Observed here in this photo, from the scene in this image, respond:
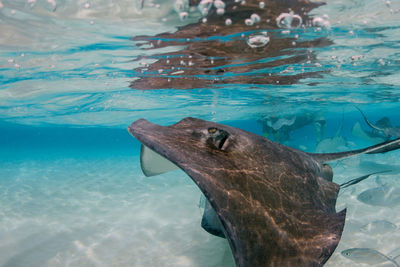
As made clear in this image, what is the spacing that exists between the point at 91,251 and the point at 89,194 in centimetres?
634

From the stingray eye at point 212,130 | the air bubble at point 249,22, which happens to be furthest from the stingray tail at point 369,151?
the air bubble at point 249,22

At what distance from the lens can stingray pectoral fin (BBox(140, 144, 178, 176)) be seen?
3.85m

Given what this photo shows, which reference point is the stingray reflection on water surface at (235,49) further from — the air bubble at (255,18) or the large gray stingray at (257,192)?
the large gray stingray at (257,192)

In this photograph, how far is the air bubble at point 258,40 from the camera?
25.7ft

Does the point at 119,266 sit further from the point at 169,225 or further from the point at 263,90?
the point at 263,90

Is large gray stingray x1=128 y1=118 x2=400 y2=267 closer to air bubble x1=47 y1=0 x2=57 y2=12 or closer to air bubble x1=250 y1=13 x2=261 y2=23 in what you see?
air bubble x1=250 y1=13 x2=261 y2=23

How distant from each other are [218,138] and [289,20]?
544 centimetres

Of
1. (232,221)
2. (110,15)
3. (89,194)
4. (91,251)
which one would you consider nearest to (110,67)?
(110,15)

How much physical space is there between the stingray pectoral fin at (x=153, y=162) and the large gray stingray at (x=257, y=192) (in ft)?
2.34

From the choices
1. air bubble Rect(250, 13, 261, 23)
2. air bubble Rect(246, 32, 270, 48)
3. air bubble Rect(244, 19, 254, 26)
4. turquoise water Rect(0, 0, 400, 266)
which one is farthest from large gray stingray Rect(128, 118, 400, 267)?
air bubble Rect(246, 32, 270, 48)

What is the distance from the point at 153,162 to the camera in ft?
13.2

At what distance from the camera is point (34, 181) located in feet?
49.7

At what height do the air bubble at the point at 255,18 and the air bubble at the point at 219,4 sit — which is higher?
the air bubble at the point at 219,4

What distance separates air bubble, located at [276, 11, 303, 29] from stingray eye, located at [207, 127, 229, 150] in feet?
16.3
